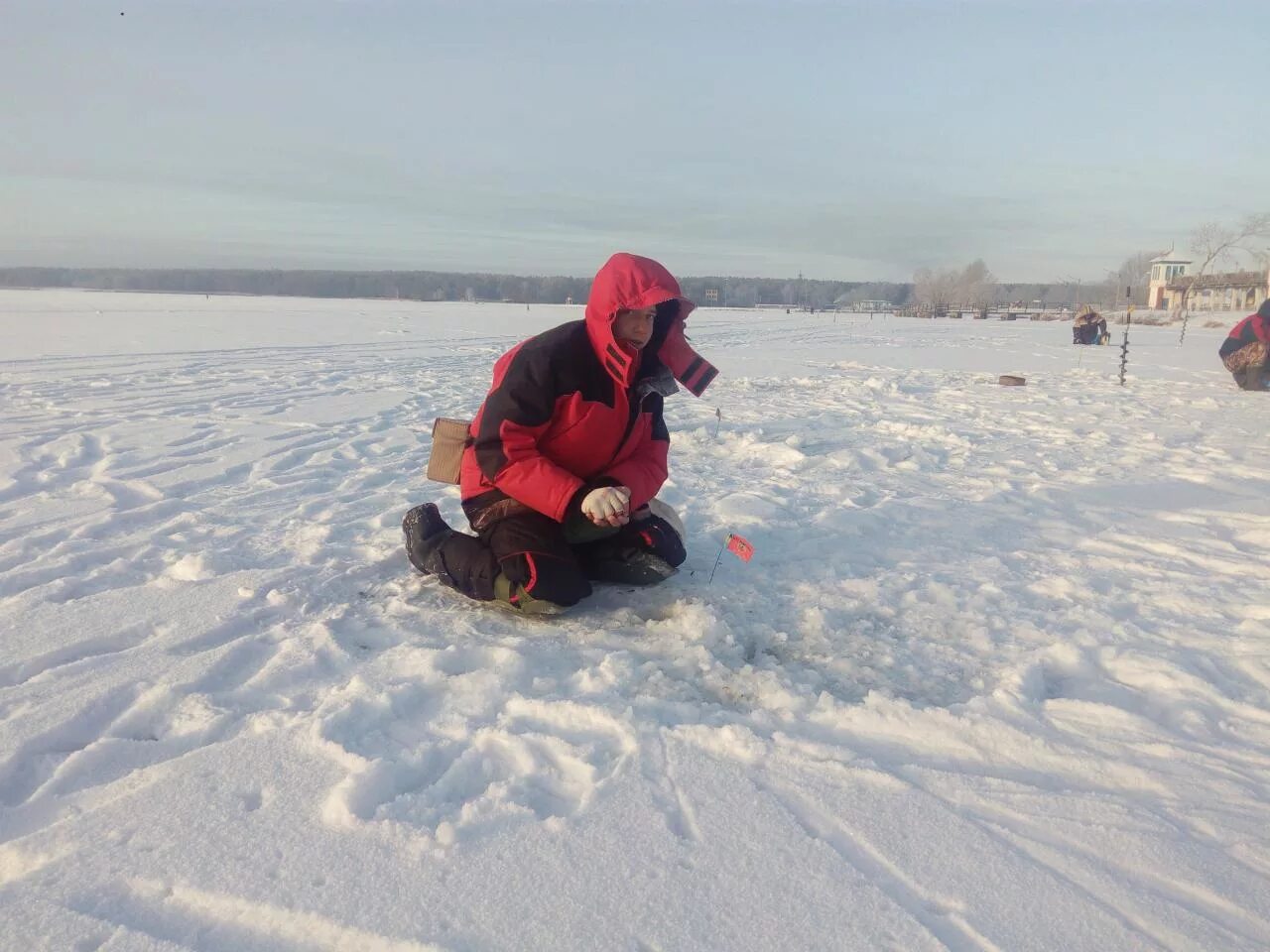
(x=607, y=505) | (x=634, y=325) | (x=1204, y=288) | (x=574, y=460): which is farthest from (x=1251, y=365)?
(x=1204, y=288)

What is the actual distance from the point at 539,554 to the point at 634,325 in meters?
0.89

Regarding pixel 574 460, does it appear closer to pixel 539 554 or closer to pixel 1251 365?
pixel 539 554

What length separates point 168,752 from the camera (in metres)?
2.03

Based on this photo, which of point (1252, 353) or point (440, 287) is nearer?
point (1252, 353)

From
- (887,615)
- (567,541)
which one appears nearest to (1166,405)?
(887,615)

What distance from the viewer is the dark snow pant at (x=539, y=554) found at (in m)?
2.83

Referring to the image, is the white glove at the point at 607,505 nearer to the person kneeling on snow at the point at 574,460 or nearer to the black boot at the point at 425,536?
the person kneeling on snow at the point at 574,460

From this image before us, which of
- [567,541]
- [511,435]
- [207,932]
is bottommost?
[207,932]

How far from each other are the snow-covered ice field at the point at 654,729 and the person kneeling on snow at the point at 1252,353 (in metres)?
7.04

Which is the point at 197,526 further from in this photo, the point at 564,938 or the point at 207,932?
the point at 564,938

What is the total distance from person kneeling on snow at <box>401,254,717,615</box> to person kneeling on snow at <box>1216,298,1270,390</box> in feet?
34.5

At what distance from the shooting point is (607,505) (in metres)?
2.73

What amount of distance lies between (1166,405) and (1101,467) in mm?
4435

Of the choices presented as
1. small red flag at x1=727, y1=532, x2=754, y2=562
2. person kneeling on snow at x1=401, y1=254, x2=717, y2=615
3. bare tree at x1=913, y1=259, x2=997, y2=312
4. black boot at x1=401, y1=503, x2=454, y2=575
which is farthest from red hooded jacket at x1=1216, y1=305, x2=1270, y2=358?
bare tree at x1=913, y1=259, x2=997, y2=312
